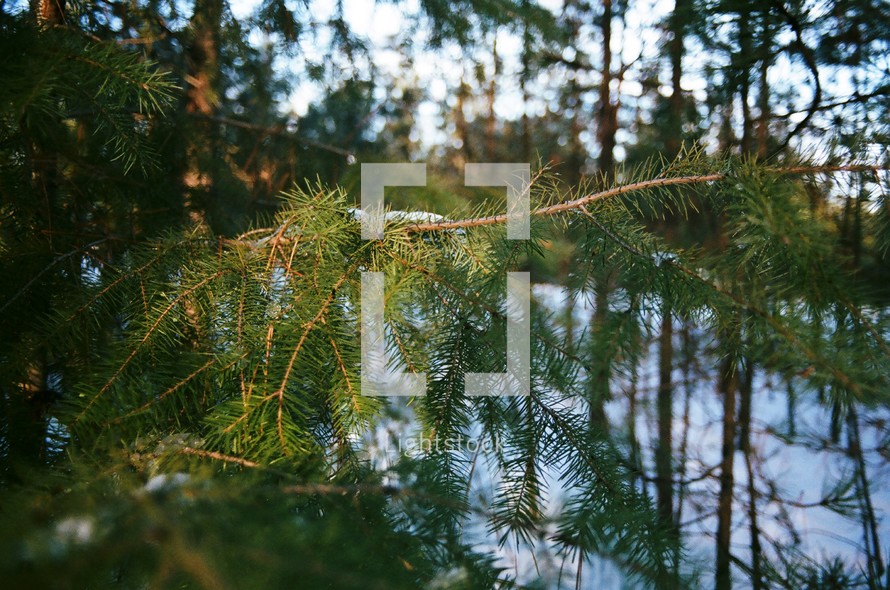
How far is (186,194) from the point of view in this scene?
0.85 m

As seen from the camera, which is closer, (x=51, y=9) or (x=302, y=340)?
(x=302, y=340)

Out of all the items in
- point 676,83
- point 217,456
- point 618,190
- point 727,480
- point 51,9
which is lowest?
point 727,480

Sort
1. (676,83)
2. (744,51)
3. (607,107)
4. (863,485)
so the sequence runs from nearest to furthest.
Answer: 1. (744,51)
2. (863,485)
3. (676,83)
4. (607,107)

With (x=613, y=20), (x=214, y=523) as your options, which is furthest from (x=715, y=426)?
(x=214, y=523)

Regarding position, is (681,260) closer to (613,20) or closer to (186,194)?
(186,194)

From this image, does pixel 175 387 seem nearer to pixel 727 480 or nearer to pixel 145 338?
pixel 145 338

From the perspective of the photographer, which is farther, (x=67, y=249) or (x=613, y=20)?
(x=613, y=20)

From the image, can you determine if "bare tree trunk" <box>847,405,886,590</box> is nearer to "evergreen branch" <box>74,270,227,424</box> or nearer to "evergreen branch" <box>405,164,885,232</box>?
"evergreen branch" <box>405,164,885,232</box>

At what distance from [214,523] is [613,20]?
1.47m

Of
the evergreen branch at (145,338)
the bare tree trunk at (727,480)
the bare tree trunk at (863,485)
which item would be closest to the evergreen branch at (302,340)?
the evergreen branch at (145,338)

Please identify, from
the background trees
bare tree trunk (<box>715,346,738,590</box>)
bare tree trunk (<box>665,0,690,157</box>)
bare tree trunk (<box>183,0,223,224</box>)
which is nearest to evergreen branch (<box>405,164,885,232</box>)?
the background trees

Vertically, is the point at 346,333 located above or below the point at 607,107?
below

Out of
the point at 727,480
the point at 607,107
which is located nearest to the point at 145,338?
the point at 727,480
